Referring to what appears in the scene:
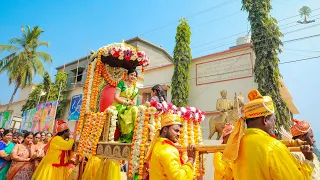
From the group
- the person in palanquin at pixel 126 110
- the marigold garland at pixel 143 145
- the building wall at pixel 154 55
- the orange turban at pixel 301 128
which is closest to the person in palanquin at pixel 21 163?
the person in palanquin at pixel 126 110

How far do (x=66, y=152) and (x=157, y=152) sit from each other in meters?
3.79

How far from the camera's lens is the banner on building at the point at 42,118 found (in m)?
18.3

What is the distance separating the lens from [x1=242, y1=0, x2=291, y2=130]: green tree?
11.3 m

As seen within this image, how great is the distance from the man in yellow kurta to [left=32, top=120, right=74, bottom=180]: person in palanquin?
326 cm

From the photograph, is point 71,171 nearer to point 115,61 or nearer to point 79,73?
point 115,61

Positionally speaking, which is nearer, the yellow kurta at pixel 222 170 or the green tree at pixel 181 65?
the yellow kurta at pixel 222 170

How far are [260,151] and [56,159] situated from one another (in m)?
4.93

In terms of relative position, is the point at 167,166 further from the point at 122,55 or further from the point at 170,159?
the point at 122,55

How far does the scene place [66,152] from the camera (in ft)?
18.4

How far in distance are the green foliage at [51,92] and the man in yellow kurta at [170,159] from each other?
20.5 meters

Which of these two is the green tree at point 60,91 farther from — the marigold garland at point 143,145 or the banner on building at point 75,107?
the marigold garland at point 143,145

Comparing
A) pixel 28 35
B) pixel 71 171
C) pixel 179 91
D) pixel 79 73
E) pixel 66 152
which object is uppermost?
pixel 28 35

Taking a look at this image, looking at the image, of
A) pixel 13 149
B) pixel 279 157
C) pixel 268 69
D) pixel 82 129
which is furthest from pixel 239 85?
pixel 279 157

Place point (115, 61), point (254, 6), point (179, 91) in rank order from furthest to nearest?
point (179, 91) < point (254, 6) < point (115, 61)
